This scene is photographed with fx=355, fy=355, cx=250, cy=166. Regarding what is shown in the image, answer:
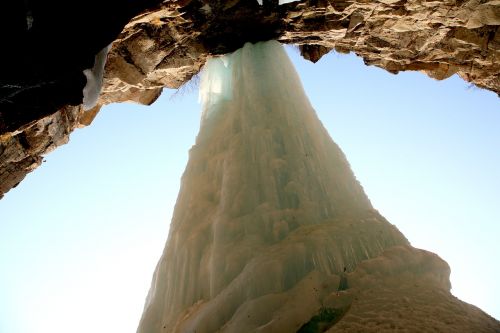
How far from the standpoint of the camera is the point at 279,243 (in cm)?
447

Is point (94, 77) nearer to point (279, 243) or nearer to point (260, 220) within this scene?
point (260, 220)

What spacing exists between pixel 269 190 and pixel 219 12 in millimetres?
3275

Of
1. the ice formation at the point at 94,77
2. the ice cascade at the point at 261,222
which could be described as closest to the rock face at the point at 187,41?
the ice formation at the point at 94,77

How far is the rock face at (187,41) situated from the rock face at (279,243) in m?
0.94

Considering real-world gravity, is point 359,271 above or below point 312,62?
below

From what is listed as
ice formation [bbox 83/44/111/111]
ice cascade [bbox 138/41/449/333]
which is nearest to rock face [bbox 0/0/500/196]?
ice formation [bbox 83/44/111/111]

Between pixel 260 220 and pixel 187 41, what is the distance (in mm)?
3634

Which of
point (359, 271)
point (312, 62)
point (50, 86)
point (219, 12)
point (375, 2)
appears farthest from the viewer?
point (312, 62)

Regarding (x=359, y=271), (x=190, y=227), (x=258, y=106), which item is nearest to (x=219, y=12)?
(x=258, y=106)

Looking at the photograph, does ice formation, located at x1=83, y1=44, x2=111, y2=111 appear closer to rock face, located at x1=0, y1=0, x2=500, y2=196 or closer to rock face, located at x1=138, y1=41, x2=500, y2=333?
rock face, located at x1=0, y1=0, x2=500, y2=196

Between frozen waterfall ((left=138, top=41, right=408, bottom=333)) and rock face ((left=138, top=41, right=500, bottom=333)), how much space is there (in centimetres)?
2

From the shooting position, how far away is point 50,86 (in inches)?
145

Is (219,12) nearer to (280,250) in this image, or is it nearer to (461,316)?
(280,250)

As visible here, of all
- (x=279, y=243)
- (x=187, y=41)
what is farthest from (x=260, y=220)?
(x=187, y=41)
